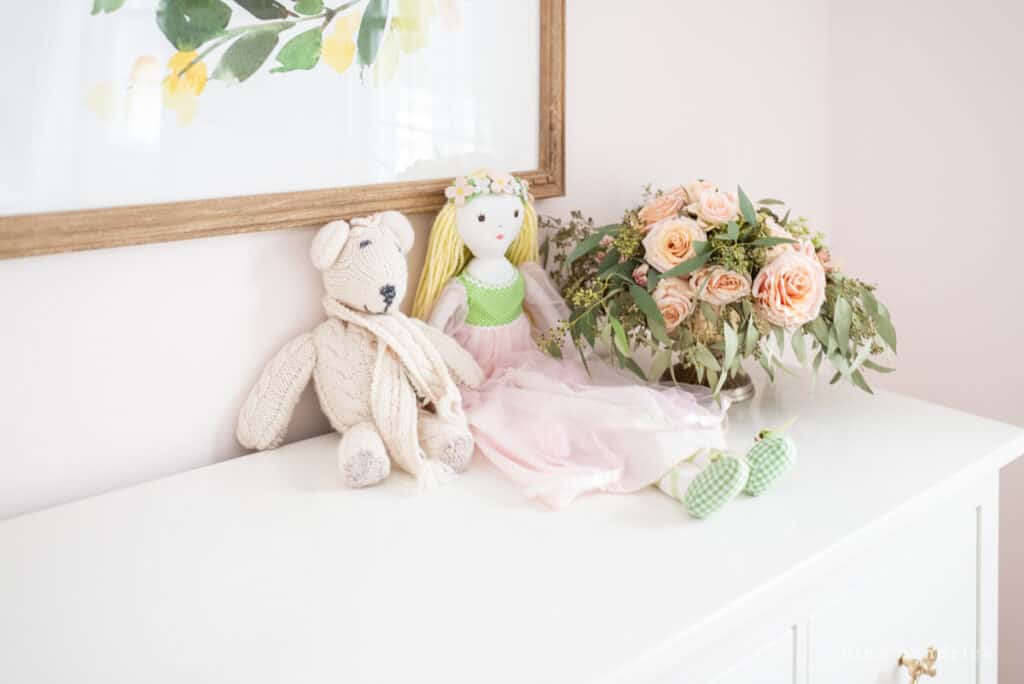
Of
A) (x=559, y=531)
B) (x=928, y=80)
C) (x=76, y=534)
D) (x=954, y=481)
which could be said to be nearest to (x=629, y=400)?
(x=559, y=531)

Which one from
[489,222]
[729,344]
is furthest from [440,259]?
[729,344]

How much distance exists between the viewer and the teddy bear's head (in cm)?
123

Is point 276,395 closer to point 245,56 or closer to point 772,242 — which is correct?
point 245,56

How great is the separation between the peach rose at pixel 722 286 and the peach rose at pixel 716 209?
7cm

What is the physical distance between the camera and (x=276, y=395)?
125cm

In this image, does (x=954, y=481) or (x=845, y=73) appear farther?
(x=845, y=73)

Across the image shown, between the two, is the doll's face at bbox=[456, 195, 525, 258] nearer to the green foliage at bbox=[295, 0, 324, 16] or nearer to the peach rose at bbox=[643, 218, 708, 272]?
the peach rose at bbox=[643, 218, 708, 272]

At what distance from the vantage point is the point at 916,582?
116 centimetres

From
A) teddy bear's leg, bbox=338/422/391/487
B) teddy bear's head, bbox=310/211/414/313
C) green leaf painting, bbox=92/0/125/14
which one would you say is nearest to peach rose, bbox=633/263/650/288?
teddy bear's head, bbox=310/211/414/313

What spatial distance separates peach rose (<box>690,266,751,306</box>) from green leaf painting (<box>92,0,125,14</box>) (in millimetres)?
771

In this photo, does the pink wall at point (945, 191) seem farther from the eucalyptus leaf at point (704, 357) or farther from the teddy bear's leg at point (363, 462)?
the teddy bear's leg at point (363, 462)

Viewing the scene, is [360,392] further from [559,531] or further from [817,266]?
[817,266]

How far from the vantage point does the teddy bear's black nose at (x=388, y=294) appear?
4.06 ft

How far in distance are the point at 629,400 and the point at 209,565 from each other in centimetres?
55
